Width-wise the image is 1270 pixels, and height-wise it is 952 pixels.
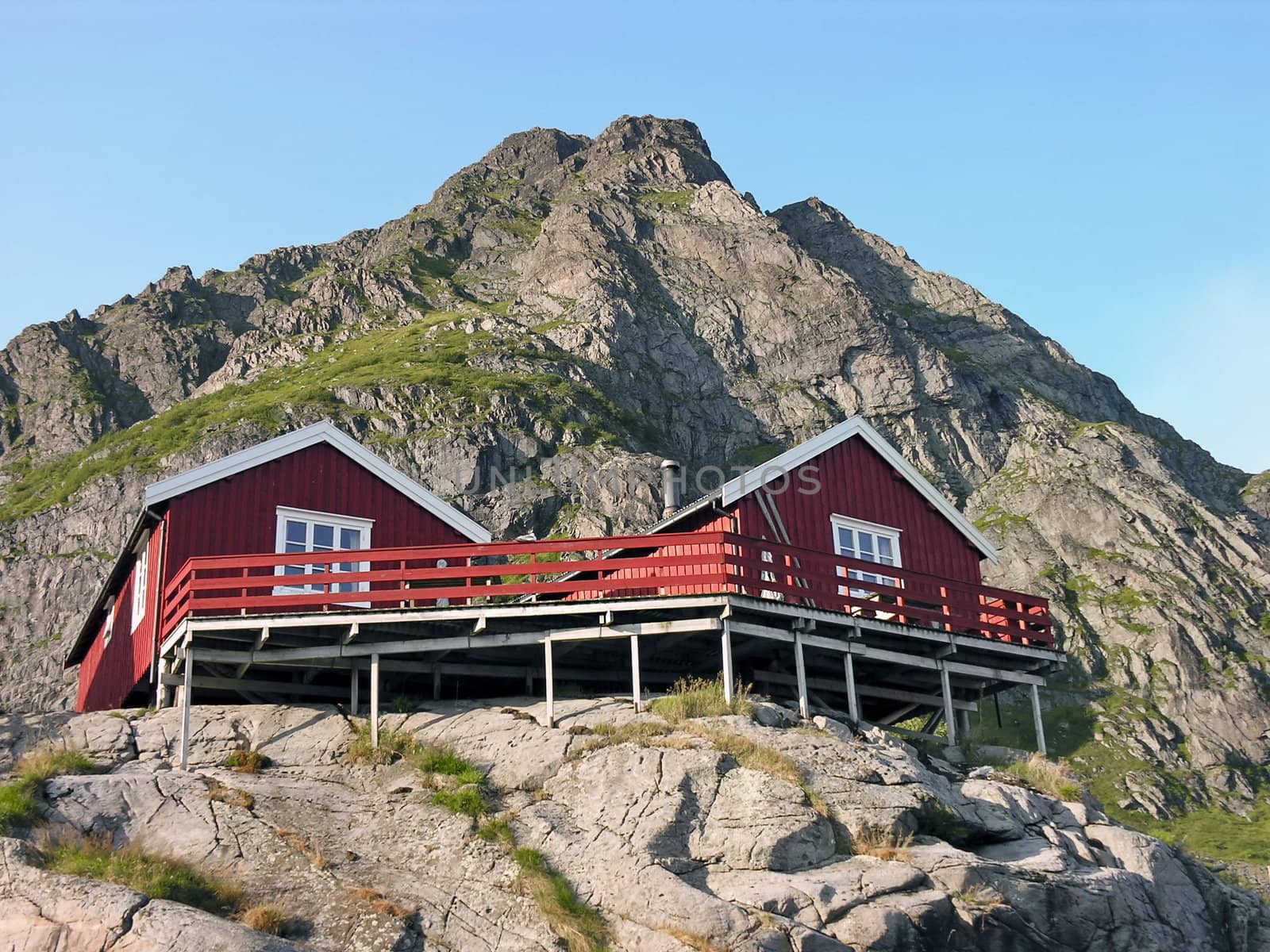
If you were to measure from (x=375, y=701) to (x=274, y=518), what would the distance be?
6751 mm

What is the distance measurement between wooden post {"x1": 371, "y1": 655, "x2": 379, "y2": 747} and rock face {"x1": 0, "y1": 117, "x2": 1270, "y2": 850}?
5391 centimetres

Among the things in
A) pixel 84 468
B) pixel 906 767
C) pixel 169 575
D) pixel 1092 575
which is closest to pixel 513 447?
pixel 84 468

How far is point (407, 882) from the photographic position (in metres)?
21.2

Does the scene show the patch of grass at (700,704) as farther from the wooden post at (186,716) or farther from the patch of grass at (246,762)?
the wooden post at (186,716)

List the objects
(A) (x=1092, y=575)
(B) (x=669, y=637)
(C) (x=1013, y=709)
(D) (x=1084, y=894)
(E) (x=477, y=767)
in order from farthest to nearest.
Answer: (A) (x=1092, y=575), (C) (x=1013, y=709), (B) (x=669, y=637), (E) (x=477, y=767), (D) (x=1084, y=894)

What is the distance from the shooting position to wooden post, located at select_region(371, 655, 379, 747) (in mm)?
26141

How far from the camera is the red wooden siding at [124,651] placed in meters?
30.8

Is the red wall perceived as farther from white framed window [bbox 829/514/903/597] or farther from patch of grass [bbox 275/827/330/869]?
white framed window [bbox 829/514/903/597]

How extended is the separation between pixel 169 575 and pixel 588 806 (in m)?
12.5

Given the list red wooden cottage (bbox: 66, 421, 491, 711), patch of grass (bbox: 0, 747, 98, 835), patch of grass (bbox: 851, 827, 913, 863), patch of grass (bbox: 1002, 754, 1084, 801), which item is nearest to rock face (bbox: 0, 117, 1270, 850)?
patch of grass (bbox: 1002, 754, 1084, 801)

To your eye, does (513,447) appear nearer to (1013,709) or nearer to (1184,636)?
(1013,709)

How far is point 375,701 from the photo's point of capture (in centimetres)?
2650

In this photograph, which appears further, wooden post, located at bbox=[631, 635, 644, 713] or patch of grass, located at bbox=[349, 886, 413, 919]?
wooden post, located at bbox=[631, 635, 644, 713]

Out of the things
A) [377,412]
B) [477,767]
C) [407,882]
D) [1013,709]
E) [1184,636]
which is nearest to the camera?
[407,882]
